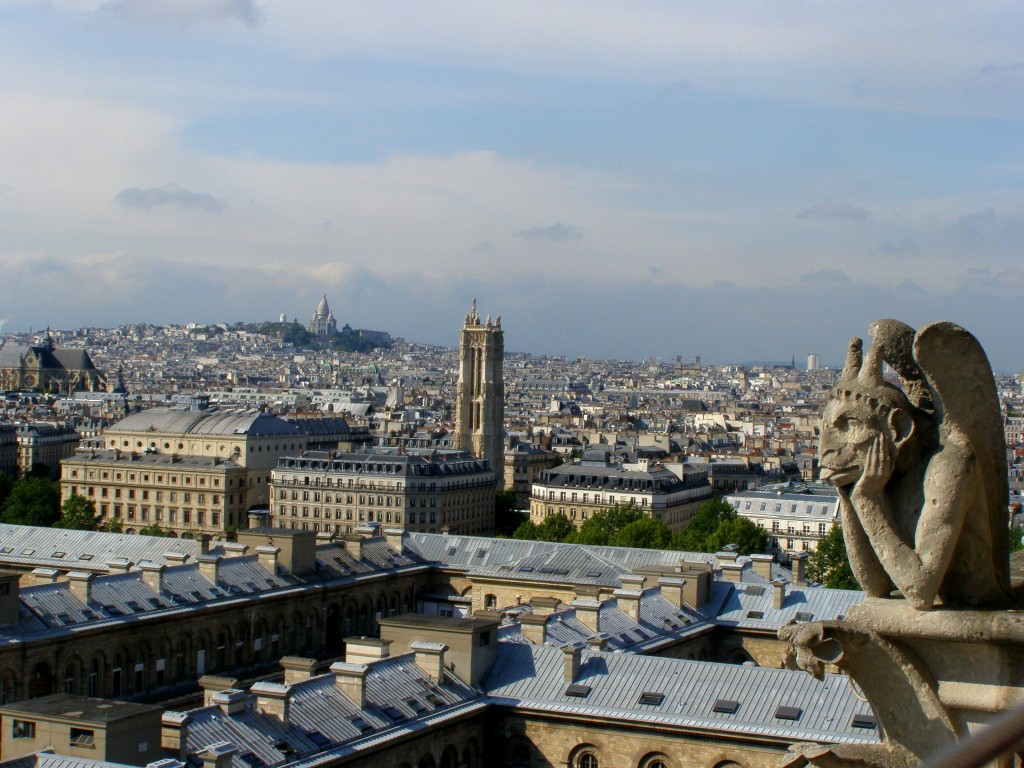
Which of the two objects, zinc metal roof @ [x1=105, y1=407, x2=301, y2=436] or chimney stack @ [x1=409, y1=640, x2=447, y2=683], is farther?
zinc metal roof @ [x1=105, y1=407, x2=301, y2=436]

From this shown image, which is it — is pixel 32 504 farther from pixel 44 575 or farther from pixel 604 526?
pixel 44 575

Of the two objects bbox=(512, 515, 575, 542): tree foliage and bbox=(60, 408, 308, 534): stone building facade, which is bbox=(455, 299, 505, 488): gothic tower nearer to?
bbox=(60, 408, 308, 534): stone building facade

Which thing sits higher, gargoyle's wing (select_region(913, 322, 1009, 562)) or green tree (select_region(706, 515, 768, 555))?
gargoyle's wing (select_region(913, 322, 1009, 562))

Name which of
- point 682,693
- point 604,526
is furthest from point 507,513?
point 682,693

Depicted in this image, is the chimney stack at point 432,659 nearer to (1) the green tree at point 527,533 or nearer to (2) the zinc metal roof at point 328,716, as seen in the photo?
(2) the zinc metal roof at point 328,716

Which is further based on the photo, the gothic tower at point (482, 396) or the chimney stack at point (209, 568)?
the gothic tower at point (482, 396)

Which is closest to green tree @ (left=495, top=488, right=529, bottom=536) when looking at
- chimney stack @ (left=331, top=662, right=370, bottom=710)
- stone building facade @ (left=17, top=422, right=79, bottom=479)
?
stone building facade @ (left=17, top=422, right=79, bottom=479)

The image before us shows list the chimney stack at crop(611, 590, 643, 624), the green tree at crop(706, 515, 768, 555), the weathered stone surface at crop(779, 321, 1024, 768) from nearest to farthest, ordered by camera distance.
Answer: the weathered stone surface at crop(779, 321, 1024, 768), the chimney stack at crop(611, 590, 643, 624), the green tree at crop(706, 515, 768, 555)

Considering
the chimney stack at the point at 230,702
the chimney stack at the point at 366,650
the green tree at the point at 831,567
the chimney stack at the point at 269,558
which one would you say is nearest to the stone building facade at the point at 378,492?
the green tree at the point at 831,567
